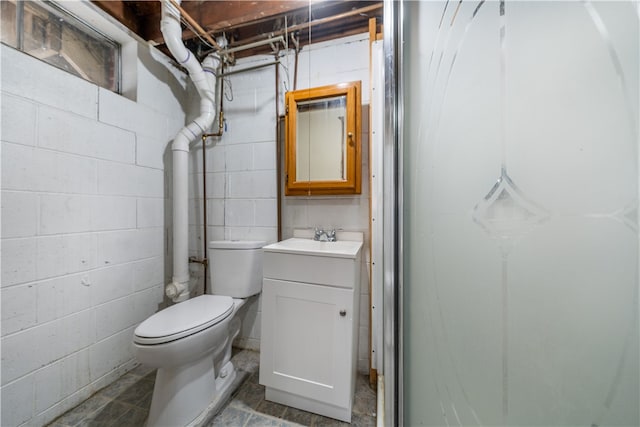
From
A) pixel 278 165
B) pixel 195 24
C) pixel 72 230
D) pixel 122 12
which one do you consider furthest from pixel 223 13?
pixel 72 230

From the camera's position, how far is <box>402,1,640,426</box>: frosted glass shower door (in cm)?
23

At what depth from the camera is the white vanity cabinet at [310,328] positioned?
3.13 feet

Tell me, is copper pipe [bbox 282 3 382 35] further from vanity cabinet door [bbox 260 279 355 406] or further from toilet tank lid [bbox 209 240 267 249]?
vanity cabinet door [bbox 260 279 355 406]

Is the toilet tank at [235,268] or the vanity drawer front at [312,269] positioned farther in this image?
the toilet tank at [235,268]

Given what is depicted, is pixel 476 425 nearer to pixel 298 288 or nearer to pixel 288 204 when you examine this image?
pixel 298 288

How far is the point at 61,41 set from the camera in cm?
108

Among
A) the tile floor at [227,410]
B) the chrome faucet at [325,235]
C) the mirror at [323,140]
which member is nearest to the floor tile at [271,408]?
the tile floor at [227,410]

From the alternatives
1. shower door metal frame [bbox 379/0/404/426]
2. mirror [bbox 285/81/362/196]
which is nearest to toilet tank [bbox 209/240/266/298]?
mirror [bbox 285/81/362/196]

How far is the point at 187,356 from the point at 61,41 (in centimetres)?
159

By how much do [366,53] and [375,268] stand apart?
1211 mm

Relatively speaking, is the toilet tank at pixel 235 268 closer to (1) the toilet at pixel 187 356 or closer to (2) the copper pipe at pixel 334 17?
(1) the toilet at pixel 187 356

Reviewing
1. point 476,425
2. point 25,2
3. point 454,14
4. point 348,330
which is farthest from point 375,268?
point 25,2

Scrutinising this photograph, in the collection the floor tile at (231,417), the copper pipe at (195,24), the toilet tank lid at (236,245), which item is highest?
the copper pipe at (195,24)

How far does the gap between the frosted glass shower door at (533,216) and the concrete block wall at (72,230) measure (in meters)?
1.46
